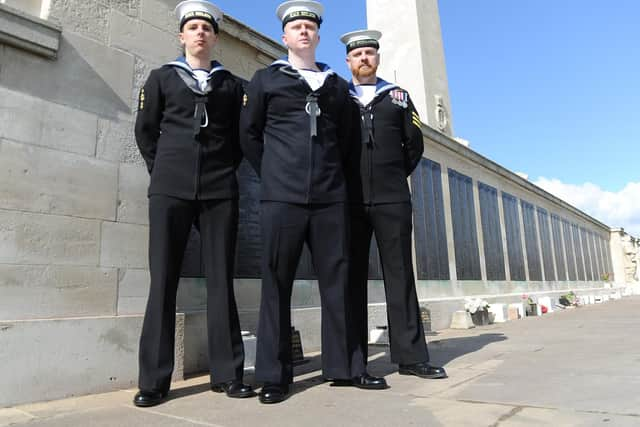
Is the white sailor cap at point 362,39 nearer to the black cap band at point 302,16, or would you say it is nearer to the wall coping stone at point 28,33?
the black cap band at point 302,16

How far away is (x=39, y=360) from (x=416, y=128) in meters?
2.96

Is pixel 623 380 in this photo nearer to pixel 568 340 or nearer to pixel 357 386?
pixel 357 386

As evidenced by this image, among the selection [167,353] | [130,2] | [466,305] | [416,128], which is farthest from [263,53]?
[466,305]

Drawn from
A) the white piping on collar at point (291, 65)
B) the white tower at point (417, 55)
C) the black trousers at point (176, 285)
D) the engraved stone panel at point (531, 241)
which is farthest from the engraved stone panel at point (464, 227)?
the black trousers at point (176, 285)

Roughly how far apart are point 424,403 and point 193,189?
71.1 inches

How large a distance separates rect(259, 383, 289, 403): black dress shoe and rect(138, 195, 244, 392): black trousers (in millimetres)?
312

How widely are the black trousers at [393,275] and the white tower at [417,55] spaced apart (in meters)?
A: 10.4

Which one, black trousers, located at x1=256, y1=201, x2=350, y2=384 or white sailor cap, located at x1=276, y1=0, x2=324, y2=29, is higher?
white sailor cap, located at x1=276, y1=0, x2=324, y2=29

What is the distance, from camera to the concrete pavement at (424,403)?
2117 millimetres

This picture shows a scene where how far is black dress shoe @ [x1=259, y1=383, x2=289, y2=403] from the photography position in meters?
2.59

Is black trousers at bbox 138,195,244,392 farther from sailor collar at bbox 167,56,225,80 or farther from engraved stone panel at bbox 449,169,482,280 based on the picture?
engraved stone panel at bbox 449,169,482,280

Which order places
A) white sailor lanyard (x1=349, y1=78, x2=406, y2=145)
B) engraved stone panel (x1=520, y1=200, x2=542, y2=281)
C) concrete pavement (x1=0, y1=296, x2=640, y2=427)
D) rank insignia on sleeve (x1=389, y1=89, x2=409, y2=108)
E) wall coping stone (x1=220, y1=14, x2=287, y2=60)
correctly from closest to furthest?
concrete pavement (x1=0, y1=296, x2=640, y2=427)
white sailor lanyard (x1=349, y1=78, x2=406, y2=145)
rank insignia on sleeve (x1=389, y1=89, x2=409, y2=108)
wall coping stone (x1=220, y1=14, x2=287, y2=60)
engraved stone panel (x1=520, y1=200, x2=542, y2=281)

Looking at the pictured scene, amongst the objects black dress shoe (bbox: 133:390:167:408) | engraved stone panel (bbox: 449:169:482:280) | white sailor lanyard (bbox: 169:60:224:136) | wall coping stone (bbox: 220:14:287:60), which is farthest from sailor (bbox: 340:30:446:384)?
engraved stone panel (bbox: 449:169:482:280)

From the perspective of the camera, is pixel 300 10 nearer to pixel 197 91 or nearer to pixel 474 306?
pixel 197 91
